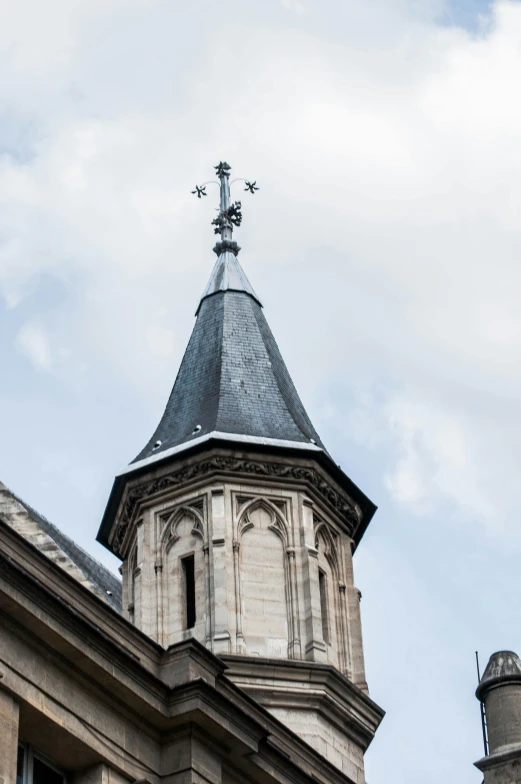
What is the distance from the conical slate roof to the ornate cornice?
51 cm

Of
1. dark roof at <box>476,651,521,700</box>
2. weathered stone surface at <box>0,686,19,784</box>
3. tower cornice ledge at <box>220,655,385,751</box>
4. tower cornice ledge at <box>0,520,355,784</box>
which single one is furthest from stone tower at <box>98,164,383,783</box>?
weathered stone surface at <box>0,686,19,784</box>

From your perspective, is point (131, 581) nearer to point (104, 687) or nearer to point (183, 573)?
point (183, 573)

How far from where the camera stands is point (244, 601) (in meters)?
27.9

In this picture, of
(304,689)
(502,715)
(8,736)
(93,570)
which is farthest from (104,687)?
(93,570)

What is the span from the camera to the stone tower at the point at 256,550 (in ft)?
89.2

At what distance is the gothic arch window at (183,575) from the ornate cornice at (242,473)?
2.02 feet

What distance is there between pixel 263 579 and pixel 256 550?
0.52 meters

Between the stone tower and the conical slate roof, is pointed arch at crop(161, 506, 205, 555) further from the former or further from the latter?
the conical slate roof

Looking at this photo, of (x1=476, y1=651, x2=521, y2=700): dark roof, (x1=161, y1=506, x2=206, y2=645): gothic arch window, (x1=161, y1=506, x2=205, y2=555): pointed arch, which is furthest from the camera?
(x1=161, y1=506, x2=205, y2=555): pointed arch

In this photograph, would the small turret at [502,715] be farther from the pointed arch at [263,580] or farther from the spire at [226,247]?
the spire at [226,247]

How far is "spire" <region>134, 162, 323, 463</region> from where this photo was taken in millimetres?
30125

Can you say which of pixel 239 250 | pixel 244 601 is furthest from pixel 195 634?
pixel 239 250

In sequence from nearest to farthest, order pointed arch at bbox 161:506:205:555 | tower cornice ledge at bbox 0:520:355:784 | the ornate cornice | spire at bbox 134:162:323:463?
tower cornice ledge at bbox 0:520:355:784 → pointed arch at bbox 161:506:205:555 → the ornate cornice → spire at bbox 134:162:323:463

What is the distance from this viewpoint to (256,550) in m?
28.5
